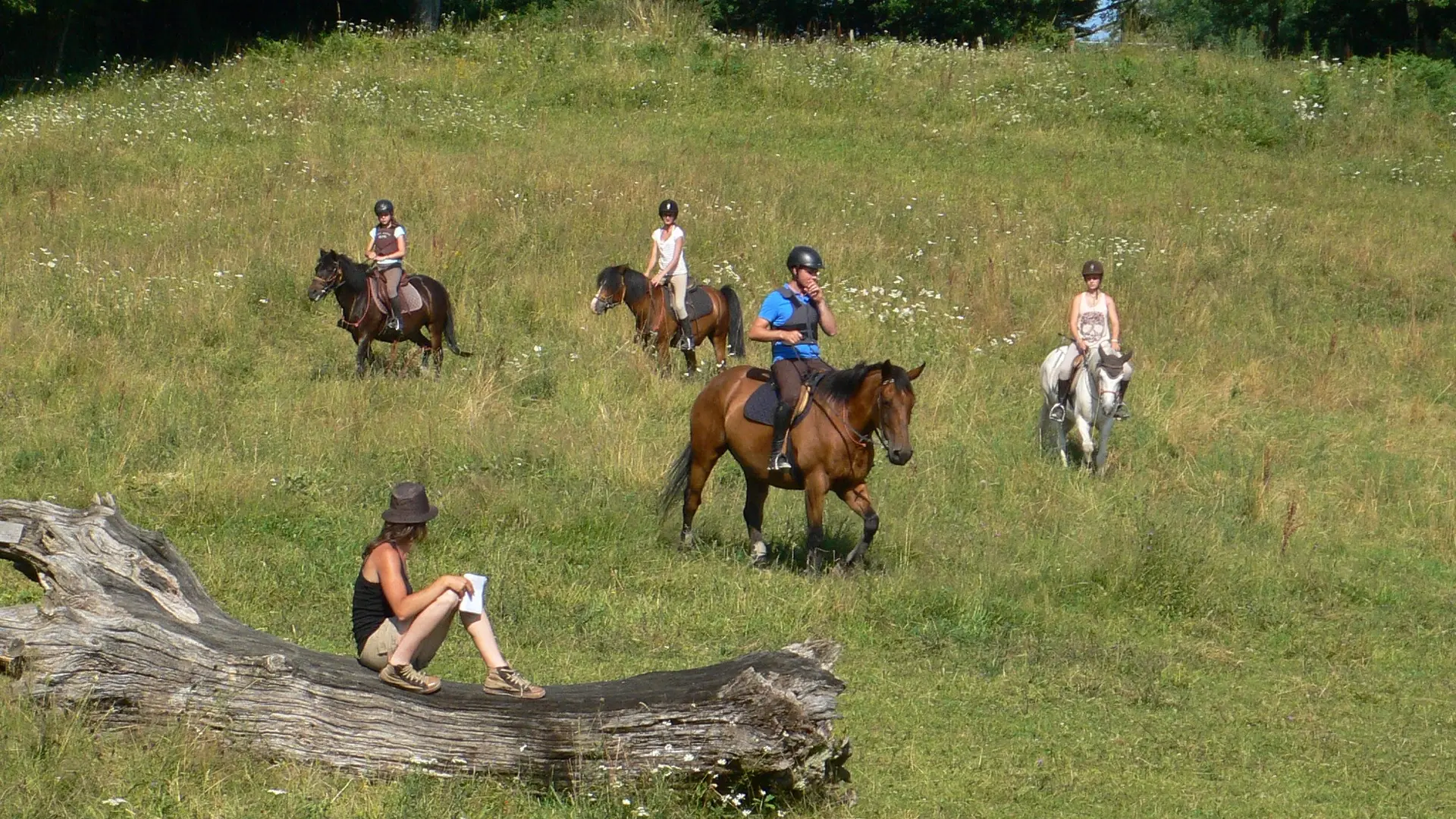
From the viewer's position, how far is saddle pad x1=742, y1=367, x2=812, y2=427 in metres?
11.0

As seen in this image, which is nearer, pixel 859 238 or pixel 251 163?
pixel 859 238

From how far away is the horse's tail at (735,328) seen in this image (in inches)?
695

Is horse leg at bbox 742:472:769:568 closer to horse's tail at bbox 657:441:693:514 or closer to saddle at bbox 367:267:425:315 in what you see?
horse's tail at bbox 657:441:693:514

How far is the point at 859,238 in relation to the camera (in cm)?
2181

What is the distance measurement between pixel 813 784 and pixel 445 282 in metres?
14.1

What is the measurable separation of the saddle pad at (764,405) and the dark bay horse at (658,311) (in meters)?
6.26

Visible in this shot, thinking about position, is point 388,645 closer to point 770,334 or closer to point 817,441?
point 817,441

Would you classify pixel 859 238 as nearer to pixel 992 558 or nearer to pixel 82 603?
pixel 992 558

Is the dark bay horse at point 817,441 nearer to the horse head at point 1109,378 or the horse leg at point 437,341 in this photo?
the horse head at point 1109,378

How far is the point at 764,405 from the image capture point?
36.5 ft

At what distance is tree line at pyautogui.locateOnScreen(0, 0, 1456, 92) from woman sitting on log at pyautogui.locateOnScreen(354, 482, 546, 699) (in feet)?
98.3

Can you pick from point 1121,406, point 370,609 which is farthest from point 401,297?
point 370,609

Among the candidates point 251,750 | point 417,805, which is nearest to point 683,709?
point 417,805

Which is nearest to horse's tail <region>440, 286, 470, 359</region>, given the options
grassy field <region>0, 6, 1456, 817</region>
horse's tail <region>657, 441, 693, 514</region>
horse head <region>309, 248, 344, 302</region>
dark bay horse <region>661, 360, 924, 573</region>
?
grassy field <region>0, 6, 1456, 817</region>
